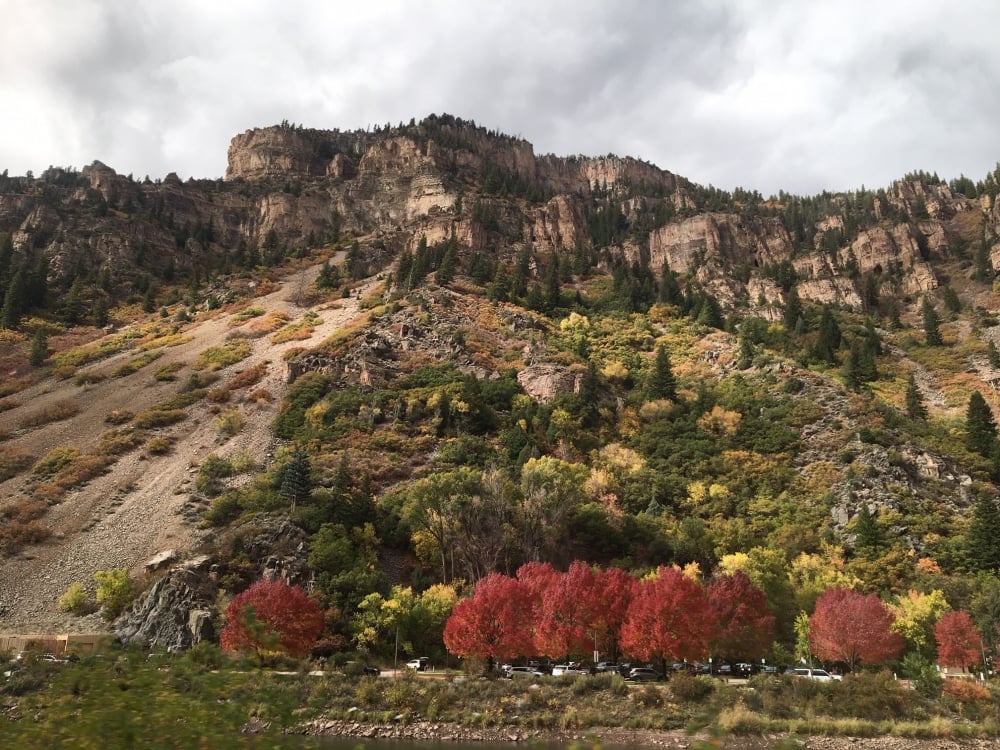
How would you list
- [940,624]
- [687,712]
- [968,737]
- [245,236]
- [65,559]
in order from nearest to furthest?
[968,737]
[687,712]
[940,624]
[65,559]
[245,236]

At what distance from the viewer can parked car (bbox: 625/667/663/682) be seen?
34.5 m

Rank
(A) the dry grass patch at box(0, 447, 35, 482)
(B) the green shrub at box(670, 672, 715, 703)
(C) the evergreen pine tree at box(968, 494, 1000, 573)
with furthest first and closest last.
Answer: (A) the dry grass patch at box(0, 447, 35, 482) < (C) the evergreen pine tree at box(968, 494, 1000, 573) < (B) the green shrub at box(670, 672, 715, 703)

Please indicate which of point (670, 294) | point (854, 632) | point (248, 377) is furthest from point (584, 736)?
point (670, 294)

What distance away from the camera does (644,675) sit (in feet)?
114

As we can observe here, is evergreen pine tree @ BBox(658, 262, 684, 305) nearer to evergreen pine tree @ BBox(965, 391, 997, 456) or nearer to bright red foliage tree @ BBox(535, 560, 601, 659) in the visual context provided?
evergreen pine tree @ BBox(965, 391, 997, 456)

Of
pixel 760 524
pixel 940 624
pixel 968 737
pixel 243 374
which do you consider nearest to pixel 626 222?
pixel 243 374

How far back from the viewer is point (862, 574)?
42.3 metres

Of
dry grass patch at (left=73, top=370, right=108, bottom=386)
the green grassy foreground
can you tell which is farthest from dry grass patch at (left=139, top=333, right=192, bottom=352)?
the green grassy foreground

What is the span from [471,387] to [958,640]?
40.7m

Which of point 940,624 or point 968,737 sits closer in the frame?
point 968,737

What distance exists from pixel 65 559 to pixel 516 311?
187ft

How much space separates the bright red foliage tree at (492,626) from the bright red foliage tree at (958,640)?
71.0 feet

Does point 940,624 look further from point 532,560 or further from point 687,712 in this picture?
point 532,560

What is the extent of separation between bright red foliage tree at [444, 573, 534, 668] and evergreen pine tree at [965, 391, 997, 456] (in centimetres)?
4243
